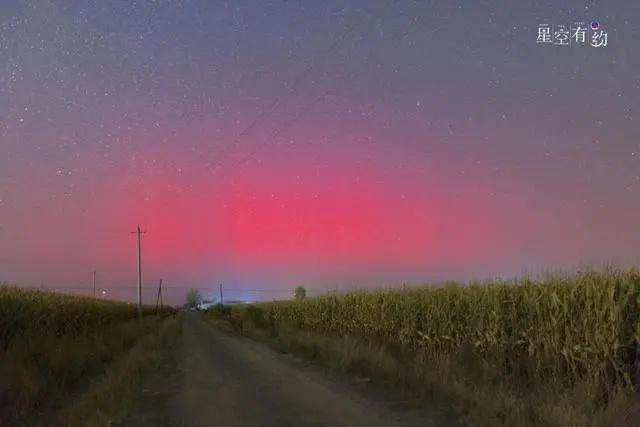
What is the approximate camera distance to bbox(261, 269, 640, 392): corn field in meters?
10.3

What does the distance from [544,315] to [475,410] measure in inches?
156

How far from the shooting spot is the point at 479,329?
14641 millimetres

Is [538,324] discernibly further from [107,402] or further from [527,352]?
[107,402]

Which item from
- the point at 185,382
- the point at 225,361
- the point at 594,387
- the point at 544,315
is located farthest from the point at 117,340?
the point at 594,387

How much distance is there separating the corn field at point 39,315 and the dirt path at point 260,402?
576 centimetres

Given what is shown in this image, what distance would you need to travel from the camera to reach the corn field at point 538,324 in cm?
1031

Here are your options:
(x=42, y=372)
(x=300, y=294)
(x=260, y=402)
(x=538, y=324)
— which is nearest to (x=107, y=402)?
(x=260, y=402)

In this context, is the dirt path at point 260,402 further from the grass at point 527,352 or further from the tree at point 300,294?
the tree at point 300,294

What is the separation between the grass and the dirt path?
1.30 m

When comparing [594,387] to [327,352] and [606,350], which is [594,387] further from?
[327,352]

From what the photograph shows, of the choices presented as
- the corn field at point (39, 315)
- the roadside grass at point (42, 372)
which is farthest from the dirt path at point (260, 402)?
the corn field at point (39, 315)

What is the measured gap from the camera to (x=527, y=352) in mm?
12578

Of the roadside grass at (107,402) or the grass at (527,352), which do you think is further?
the roadside grass at (107,402)

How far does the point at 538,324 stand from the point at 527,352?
27.8 inches
